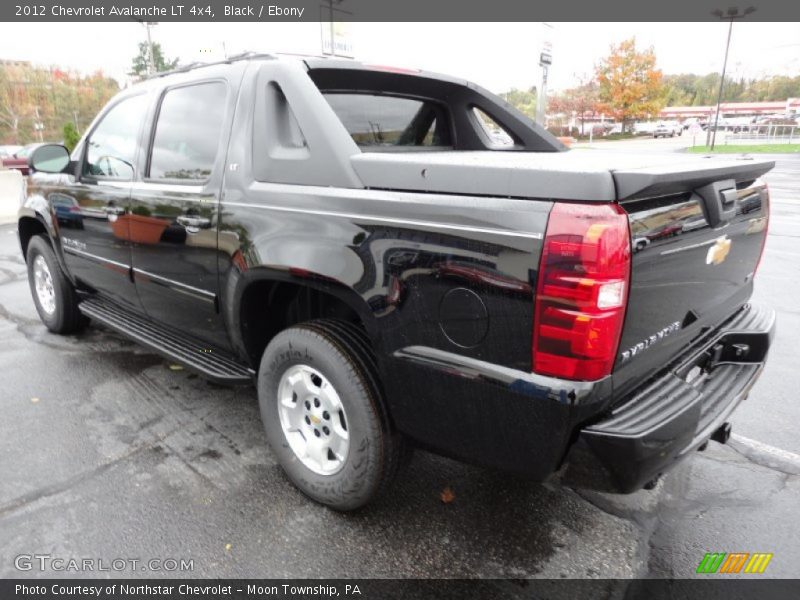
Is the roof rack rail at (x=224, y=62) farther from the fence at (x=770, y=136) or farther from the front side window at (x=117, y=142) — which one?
the fence at (x=770, y=136)

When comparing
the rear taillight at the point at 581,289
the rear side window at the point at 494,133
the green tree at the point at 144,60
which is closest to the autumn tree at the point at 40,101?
the green tree at the point at 144,60

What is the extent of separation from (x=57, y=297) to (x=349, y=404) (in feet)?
11.6

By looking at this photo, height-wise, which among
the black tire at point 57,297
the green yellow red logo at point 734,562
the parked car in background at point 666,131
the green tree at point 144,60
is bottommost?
the green yellow red logo at point 734,562

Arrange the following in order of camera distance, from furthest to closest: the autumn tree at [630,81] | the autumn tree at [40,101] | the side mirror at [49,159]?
the autumn tree at [630,81] < the autumn tree at [40,101] < the side mirror at [49,159]

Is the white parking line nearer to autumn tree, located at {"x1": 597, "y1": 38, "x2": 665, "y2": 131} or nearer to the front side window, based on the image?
the front side window

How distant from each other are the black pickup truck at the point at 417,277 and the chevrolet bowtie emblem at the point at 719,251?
13mm

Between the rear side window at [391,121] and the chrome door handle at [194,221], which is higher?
the rear side window at [391,121]

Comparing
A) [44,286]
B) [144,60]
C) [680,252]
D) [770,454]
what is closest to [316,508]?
[680,252]

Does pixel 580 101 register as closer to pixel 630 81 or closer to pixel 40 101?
pixel 630 81

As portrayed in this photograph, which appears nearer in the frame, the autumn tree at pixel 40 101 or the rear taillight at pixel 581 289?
the rear taillight at pixel 581 289

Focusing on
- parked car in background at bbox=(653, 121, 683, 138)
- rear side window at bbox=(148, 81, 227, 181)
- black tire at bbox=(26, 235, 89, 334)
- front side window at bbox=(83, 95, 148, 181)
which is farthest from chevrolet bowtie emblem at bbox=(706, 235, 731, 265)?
parked car in background at bbox=(653, 121, 683, 138)

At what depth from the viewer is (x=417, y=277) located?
191 cm

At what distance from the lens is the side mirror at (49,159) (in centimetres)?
401

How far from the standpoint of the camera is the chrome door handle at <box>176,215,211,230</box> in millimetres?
2750
